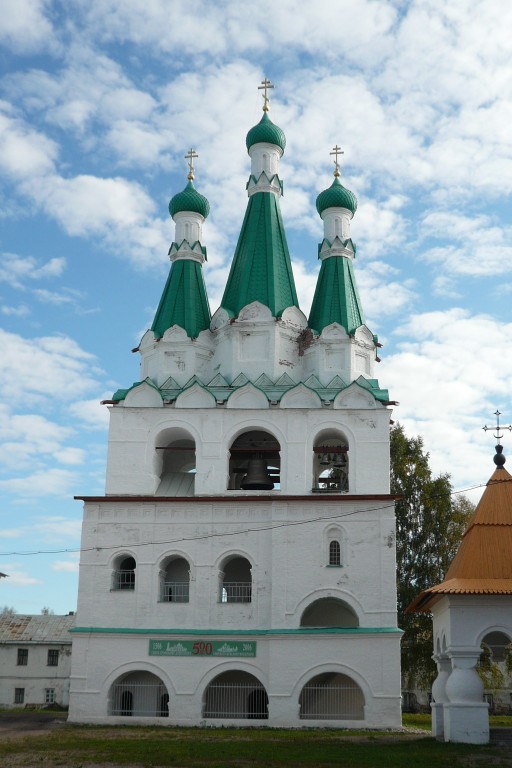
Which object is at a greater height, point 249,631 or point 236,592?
point 236,592

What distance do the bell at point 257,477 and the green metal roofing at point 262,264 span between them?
3426mm

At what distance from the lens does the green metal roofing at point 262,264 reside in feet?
71.1

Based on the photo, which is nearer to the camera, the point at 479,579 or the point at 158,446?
the point at 479,579

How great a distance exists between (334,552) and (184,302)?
718 centimetres

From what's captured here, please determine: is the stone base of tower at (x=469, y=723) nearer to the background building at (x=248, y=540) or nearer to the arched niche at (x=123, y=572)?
the background building at (x=248, y=540)

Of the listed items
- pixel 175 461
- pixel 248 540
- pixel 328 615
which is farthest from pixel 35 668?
pixel 248 540

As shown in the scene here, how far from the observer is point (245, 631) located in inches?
728

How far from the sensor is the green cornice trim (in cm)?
1811

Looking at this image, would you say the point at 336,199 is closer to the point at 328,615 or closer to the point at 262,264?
the point at 262,264

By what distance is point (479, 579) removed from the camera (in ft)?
49.0

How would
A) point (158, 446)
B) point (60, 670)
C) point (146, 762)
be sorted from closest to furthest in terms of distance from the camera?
point (146, 762) < point (158, 446) < point (60, 670)

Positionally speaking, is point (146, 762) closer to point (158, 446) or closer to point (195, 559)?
point (195, 559)

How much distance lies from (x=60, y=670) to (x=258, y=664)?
15.2 m

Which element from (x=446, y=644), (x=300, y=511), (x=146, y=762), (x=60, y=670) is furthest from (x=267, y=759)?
(x=60, y=670)
